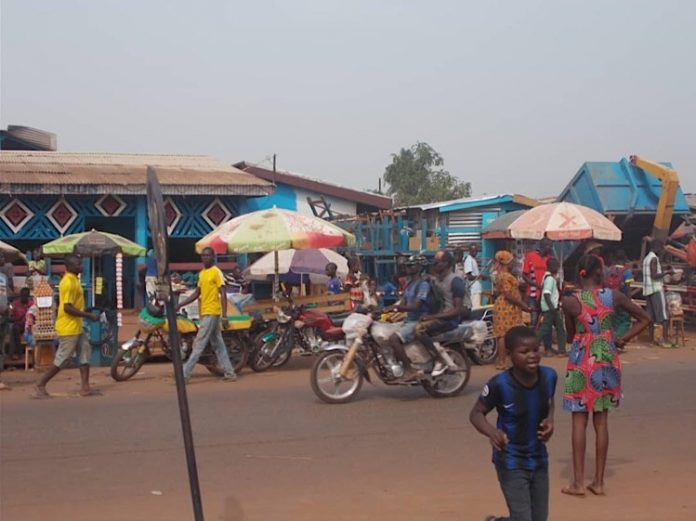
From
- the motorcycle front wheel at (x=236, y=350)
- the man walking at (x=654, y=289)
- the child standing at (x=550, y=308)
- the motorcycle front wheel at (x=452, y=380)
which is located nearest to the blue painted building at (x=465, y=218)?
the man walking at (x=654, y=289)

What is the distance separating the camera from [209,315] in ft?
37.0

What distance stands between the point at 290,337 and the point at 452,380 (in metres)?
3.18

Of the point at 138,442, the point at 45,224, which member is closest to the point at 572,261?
the point at 45,224

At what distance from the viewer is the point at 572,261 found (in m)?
18.8

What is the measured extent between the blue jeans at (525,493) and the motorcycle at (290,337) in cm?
773

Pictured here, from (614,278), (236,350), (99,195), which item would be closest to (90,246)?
(236,350)

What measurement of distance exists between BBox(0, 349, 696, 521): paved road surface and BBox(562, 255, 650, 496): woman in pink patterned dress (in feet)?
2.06

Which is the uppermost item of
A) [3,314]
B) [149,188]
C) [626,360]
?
[149,188]

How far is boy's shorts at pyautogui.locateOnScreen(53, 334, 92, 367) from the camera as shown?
10.0m

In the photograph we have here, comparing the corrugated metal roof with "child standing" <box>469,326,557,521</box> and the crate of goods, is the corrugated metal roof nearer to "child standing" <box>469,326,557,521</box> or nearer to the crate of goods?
the crate of goods

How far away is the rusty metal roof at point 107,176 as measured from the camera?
17.8 m

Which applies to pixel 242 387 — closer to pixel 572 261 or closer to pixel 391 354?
pixel 391 354

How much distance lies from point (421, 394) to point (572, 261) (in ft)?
31.4

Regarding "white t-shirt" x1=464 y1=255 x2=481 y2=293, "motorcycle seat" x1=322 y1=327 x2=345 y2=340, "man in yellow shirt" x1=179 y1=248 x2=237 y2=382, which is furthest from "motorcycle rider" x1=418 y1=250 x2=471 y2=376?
"white t-shirt" x1=464 y1=255 x2=481 y2=293
